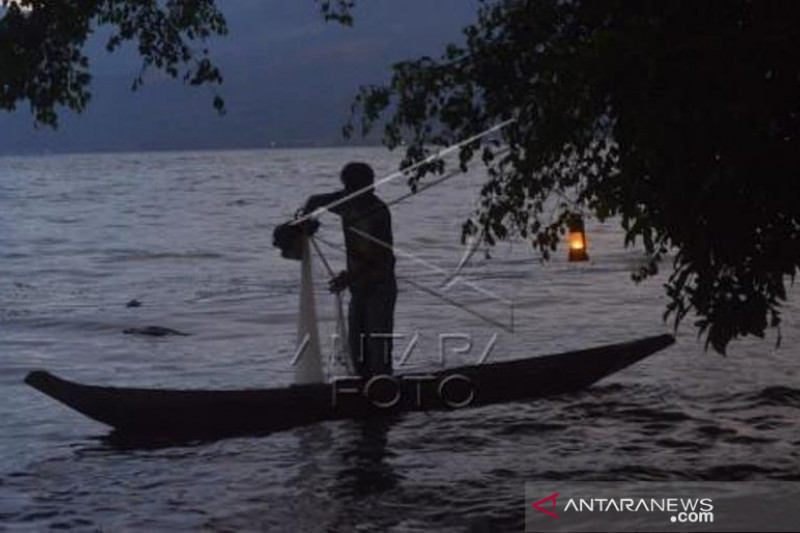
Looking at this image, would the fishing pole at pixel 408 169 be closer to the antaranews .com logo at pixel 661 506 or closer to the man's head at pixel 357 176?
the man's head at pixel 357 176

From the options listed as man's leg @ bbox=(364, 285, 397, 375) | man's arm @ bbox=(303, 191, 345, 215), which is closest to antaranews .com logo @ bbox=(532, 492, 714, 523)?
man's leg @ bbox=(364, 285, 397, 375)

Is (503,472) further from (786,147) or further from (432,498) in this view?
(786,147)

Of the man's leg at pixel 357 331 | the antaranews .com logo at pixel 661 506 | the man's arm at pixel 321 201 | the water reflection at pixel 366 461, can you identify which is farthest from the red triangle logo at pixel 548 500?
the man's arm at pixel 321 201

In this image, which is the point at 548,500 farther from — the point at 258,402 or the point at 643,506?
the point at 258,402

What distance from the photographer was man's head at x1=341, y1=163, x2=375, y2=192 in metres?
12.8

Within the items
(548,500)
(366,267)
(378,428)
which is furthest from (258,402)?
(548,500)

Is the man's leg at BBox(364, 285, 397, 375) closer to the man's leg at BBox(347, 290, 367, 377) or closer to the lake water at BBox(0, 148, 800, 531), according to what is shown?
the man's leg at BBox(347, 290, 367, 377)

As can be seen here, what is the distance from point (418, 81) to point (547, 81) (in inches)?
116

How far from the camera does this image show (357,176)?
504 inches

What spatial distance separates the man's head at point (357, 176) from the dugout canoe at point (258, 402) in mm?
2361

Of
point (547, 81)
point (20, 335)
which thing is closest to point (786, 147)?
point (547, 81)

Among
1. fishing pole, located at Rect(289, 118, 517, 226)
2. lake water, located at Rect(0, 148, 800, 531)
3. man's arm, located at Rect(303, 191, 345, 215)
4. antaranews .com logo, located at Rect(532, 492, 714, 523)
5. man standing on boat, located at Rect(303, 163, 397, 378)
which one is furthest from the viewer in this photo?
man standing on boat, located at Rect(303, 163, 397, 378)

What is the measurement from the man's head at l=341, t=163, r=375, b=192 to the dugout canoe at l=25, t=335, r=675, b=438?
7.75 feet

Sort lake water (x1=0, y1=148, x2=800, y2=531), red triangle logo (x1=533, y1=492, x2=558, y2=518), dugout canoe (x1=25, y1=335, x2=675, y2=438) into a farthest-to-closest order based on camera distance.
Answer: dugout canoe (x1=25, y1=335, x2=675, y2=438)
lake water (x1=0, y1=148, x2=800, y2=531)
red triangle logo (x1=533, y1=492, x2=558, y2=518)
